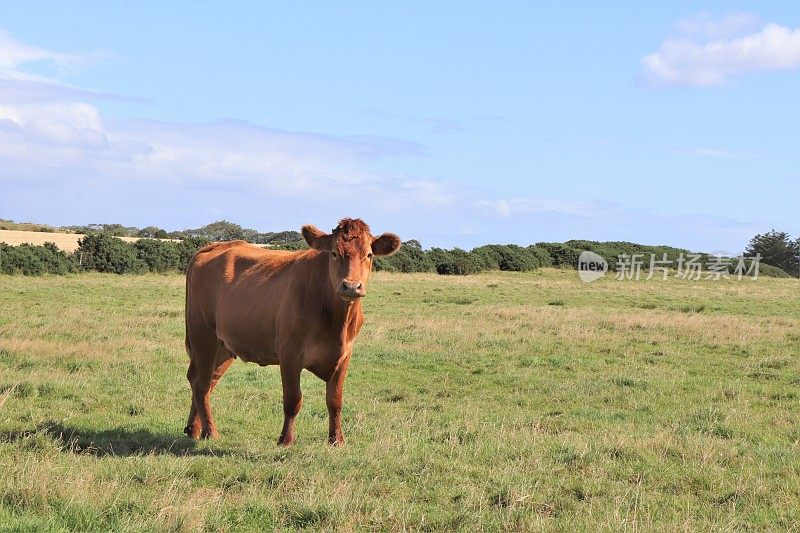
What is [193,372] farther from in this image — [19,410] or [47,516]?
[47,516]

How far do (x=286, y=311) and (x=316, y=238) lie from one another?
32.3 inches

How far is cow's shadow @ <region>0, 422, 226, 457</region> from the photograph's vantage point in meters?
7.93

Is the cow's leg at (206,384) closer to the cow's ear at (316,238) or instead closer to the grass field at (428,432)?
the grass field at (428,432)

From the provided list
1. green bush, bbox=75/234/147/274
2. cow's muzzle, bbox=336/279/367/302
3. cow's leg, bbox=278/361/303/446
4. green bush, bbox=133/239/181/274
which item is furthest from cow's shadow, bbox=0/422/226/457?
green bush, bbox=133/239/181/274

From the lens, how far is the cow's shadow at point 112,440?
7.93 meters

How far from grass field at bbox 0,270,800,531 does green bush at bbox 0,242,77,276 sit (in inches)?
656

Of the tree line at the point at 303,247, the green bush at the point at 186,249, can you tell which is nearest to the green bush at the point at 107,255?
the tree line at the point at 303,247

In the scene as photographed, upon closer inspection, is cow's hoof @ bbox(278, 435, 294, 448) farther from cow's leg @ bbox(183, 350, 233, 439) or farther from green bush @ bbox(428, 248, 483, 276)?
green bush @ bbox(428, 248, 483, 276)

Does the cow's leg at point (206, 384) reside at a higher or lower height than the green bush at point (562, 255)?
lower

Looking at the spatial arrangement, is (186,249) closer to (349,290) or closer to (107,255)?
(107,255)

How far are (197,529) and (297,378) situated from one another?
300cm

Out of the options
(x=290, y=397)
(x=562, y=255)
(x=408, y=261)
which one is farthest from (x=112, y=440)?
(x=562, y=255)

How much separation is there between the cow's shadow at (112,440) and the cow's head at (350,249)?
2.07 metres

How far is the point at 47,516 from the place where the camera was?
549cm
